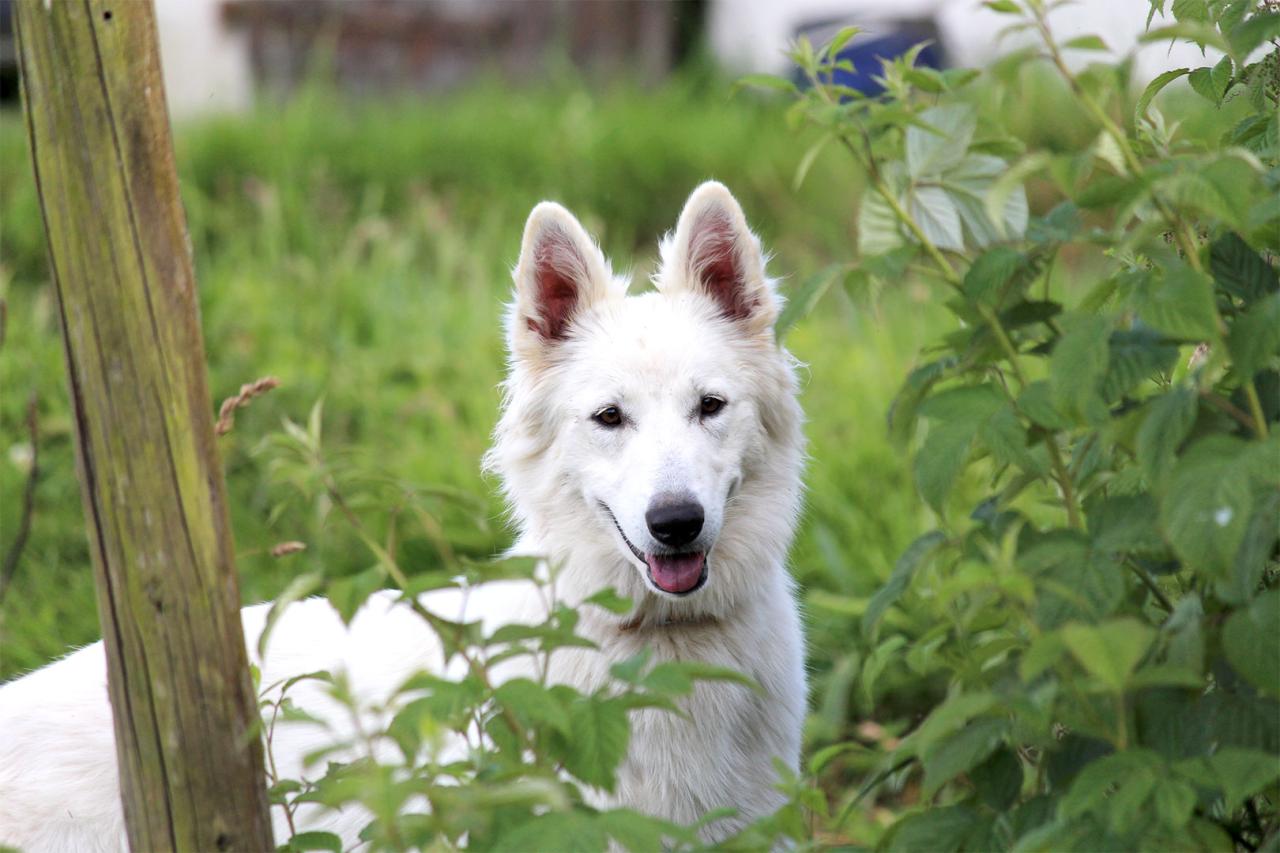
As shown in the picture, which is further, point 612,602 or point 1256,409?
point 612,602

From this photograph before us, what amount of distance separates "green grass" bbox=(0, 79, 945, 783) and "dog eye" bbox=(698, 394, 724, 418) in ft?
2.54

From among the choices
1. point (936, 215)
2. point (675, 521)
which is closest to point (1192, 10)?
point (936, 215)

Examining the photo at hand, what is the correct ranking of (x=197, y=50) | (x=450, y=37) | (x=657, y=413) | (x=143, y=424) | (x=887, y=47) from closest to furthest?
(x=143, y=424)
(x=657, y=413)
(x=887, y=47)
(x=197, y=50)
(x=450, y=37)

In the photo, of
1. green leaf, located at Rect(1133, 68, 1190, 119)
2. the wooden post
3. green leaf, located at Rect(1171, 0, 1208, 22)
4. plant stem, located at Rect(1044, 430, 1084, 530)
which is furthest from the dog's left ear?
the wooden post

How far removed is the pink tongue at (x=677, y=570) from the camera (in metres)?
3.11

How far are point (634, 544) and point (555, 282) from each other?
2.86ft

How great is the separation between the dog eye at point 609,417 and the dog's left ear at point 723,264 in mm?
438

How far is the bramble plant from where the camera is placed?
65.3 inches

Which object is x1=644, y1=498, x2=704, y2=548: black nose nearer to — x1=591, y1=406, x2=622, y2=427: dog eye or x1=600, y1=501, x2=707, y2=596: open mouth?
x1=600, y1=501, x2=707, y2=596: open mouth

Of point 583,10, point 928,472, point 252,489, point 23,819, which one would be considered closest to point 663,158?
point 583,10

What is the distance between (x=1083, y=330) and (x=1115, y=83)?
1.08 feet

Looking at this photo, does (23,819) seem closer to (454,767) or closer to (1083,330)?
(454,767)

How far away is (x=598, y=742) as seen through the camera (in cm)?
186

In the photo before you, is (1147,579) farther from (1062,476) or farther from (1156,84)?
(1156,84)
